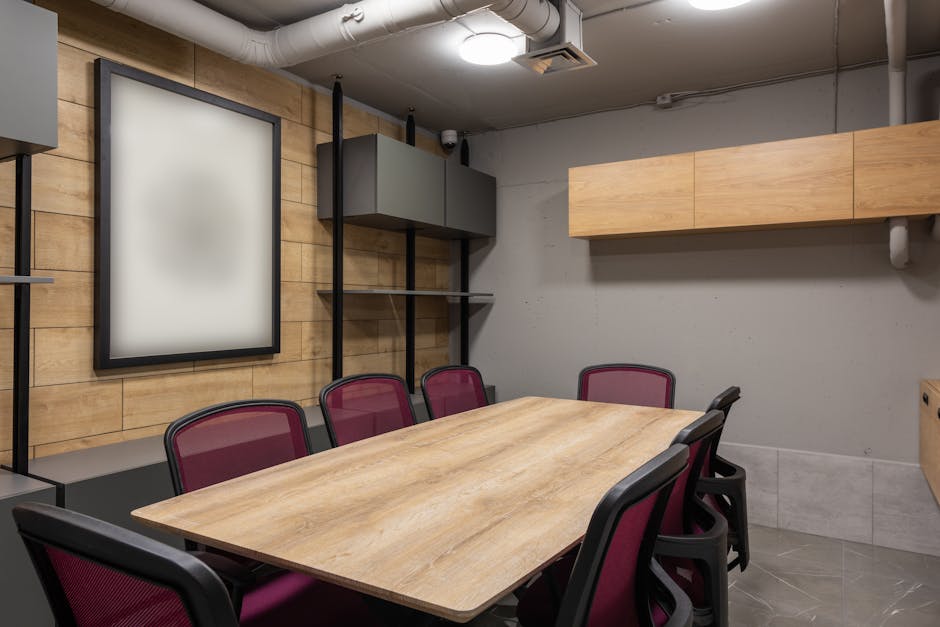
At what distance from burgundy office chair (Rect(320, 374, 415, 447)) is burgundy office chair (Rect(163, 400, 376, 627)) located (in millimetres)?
235

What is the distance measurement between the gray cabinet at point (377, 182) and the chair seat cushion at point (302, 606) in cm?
257

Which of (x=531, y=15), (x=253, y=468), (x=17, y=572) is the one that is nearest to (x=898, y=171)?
(x=531, y=15)

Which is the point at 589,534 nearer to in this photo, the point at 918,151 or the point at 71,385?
the point at 71,385

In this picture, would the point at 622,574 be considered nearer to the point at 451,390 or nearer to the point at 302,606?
the point at 302,606

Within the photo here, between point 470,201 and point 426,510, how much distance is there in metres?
3.47

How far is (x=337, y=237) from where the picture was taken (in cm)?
393

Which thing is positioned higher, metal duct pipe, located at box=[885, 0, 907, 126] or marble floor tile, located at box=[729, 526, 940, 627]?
metal duct pipe, located at box=[885, 0, 907, 126]

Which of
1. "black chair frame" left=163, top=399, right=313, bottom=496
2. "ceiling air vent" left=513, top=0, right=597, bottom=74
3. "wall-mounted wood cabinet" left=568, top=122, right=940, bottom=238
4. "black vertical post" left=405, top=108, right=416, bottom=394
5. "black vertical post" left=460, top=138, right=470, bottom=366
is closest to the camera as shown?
"black chair frame" left=163, top=399, right=313, bottom=496

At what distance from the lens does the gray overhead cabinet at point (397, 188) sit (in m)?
3.90

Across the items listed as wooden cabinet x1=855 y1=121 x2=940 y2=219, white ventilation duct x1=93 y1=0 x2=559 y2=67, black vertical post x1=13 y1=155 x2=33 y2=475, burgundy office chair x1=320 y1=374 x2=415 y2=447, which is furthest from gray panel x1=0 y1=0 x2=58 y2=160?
wooden cabinet x1=855 y1=121 x2=940 y2=219

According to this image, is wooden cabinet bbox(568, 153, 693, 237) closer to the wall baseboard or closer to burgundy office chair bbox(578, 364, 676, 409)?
burgundy office chair bbox(578, 364, 676, 409)

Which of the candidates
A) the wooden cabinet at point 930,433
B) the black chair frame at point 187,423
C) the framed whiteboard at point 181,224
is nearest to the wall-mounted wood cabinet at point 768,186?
the wooden cabinet at point 930,433

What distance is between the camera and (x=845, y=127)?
377 cm

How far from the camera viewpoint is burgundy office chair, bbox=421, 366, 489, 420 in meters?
3.15
